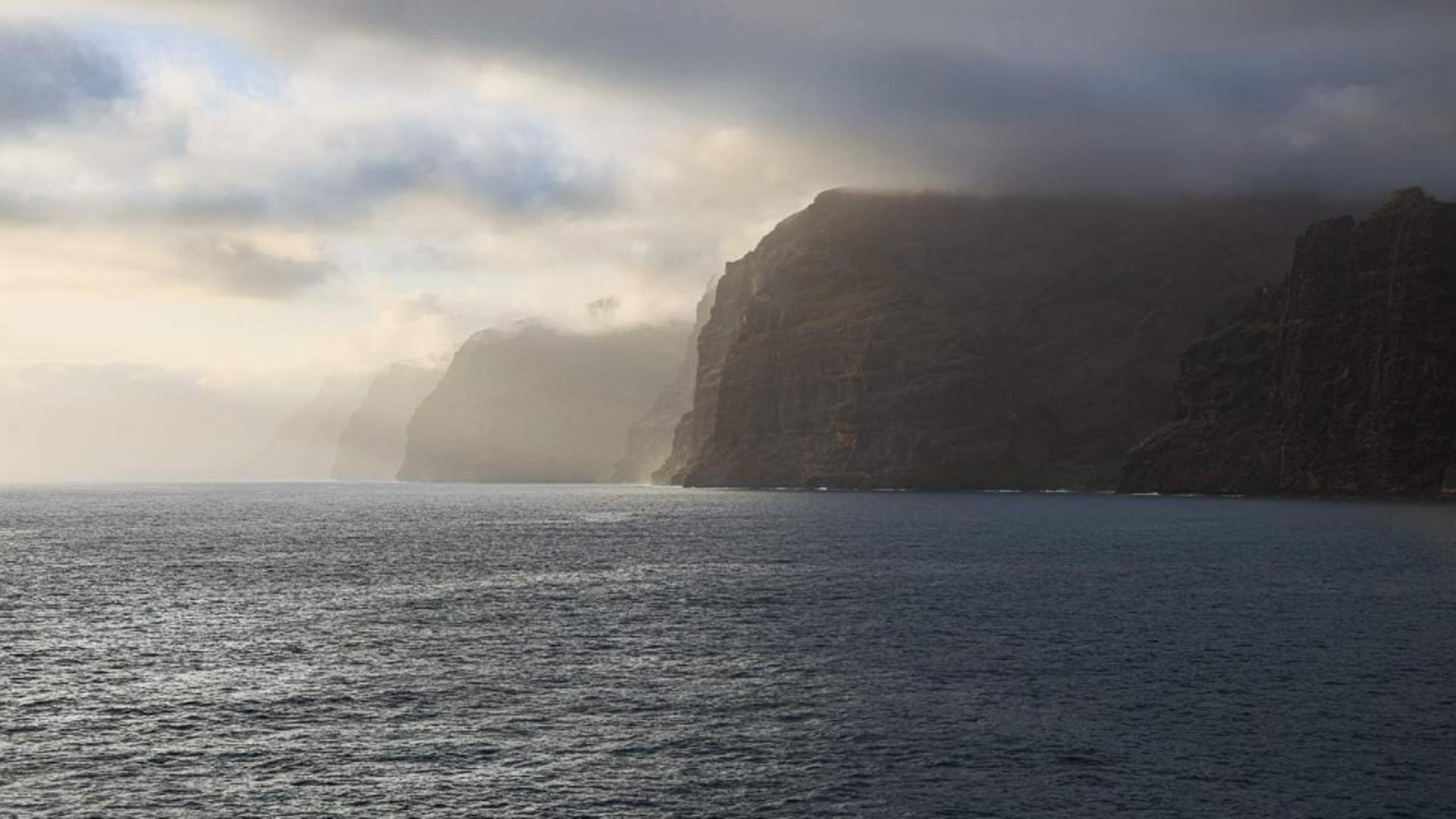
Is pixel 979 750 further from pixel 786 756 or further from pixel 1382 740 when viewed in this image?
pixel 1382 740

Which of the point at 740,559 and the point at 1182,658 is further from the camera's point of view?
the point at 740,559

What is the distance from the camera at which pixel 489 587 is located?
103938mm

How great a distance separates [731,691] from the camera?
59.9 meters

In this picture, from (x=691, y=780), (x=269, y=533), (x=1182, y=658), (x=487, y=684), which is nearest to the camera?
(x=691, y=780)

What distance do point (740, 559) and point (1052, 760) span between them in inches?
3254

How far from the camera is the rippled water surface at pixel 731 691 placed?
4381 centimetres

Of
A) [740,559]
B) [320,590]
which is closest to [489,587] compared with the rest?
[320,590]

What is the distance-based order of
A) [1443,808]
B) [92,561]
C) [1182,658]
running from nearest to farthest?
1. [1443,808]
2. [1182,658]
3. [92,561]

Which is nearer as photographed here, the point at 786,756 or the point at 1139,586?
the point at 786,756

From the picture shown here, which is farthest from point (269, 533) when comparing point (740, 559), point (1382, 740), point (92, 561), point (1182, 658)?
point (1382, 740)

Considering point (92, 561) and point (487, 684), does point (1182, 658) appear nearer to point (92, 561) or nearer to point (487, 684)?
point (487, 684)

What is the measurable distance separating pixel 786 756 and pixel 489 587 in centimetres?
5960

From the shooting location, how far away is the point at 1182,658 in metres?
68.8

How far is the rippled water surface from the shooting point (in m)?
43.8
